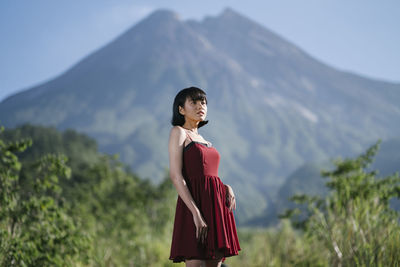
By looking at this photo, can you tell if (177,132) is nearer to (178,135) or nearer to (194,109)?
(178,135)

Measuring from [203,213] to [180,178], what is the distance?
226 mm

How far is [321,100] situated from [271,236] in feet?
624

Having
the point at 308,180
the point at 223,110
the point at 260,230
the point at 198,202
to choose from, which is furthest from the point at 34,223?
the point at 223,110

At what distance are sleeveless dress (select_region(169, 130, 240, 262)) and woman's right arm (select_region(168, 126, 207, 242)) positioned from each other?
0.05 metres

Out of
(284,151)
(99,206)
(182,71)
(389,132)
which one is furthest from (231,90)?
(99,206)

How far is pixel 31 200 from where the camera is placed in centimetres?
361

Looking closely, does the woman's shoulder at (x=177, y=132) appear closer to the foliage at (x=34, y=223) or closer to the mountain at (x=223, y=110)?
the foliage at (x=34, y=223)

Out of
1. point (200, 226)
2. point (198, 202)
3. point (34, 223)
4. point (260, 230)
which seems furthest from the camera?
point (260, 230)

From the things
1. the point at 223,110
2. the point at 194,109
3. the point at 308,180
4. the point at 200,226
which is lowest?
the point at 200,226

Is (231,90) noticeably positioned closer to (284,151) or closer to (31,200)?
(284,151)

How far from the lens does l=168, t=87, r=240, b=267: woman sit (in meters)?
2.24

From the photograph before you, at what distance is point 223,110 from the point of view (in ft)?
545

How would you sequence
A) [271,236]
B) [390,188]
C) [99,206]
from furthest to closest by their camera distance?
[99,206]
[271,236]
[390,188]

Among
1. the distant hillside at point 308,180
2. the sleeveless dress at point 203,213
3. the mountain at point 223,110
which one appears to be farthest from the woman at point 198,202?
the mountain at point 223,110
